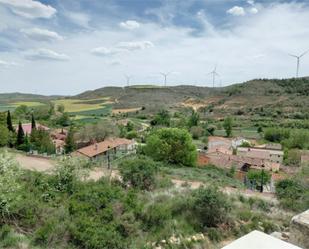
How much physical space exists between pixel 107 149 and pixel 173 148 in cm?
1225

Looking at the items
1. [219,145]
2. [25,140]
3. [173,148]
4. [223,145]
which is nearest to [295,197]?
[173,148]

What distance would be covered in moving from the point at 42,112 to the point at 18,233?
2887 inches

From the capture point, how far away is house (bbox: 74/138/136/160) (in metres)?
36.6

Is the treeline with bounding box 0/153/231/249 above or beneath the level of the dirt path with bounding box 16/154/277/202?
above

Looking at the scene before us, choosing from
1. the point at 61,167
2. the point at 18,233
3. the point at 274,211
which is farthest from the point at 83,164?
the point at 274,211

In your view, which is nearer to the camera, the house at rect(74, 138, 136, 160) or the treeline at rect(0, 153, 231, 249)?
the treeline at rect(0, 153, 231, 249)

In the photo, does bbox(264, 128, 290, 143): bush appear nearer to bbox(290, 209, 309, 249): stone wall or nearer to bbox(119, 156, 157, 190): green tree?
bbox(119, 156, 157, 190): green tree

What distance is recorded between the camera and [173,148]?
30.6 metres

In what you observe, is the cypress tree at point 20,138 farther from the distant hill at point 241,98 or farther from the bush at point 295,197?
the distant hill at point 241,98

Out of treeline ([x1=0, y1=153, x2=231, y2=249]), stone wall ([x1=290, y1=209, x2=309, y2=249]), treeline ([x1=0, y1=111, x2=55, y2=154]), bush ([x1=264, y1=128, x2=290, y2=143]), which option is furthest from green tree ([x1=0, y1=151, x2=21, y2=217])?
bush ([x1=264, y1=128, x2=290, y2=143])

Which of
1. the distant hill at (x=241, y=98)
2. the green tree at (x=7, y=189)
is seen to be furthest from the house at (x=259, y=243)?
the distant hill at (x=241, y=98)

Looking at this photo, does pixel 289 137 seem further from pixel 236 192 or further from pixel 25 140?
pixel 236 192

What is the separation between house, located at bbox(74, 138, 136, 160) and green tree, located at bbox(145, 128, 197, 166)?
20.3 feet

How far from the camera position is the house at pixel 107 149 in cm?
3664
